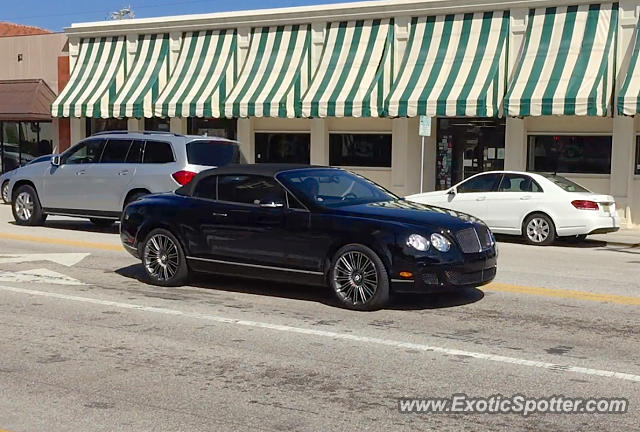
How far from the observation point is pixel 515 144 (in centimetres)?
2077

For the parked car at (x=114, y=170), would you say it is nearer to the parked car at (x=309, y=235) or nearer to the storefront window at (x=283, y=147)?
the parked car at (x=309, y=235)

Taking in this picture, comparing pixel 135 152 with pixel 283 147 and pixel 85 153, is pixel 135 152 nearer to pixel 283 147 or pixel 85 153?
pixel 85 153

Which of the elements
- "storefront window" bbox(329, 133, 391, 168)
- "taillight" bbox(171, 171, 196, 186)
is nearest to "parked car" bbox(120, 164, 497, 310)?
"taillight" bbox(171, 171, 196, 186)

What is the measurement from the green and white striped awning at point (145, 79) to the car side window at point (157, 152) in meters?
10.0

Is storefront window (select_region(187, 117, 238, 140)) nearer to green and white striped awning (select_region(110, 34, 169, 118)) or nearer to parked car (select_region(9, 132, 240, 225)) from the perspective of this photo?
green and white striped awning (select_region(110, 34, 169, 118))

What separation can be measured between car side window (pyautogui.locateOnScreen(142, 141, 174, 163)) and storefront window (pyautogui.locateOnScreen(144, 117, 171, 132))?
11533mm

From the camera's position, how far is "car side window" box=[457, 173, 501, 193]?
1647 cm

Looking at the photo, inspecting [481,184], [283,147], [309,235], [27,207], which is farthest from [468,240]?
[283,147]

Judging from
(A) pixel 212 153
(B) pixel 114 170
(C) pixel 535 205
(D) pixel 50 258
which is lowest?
(D) pixel 50 258

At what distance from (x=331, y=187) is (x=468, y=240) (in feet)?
5.90

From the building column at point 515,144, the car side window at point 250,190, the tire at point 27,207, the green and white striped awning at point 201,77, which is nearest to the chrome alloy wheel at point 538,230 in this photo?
the building column at point 515,144

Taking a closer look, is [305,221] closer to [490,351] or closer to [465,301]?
[465,301]

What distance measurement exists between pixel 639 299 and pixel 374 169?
14169mm

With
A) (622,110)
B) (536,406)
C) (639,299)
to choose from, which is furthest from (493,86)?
(536,406)
